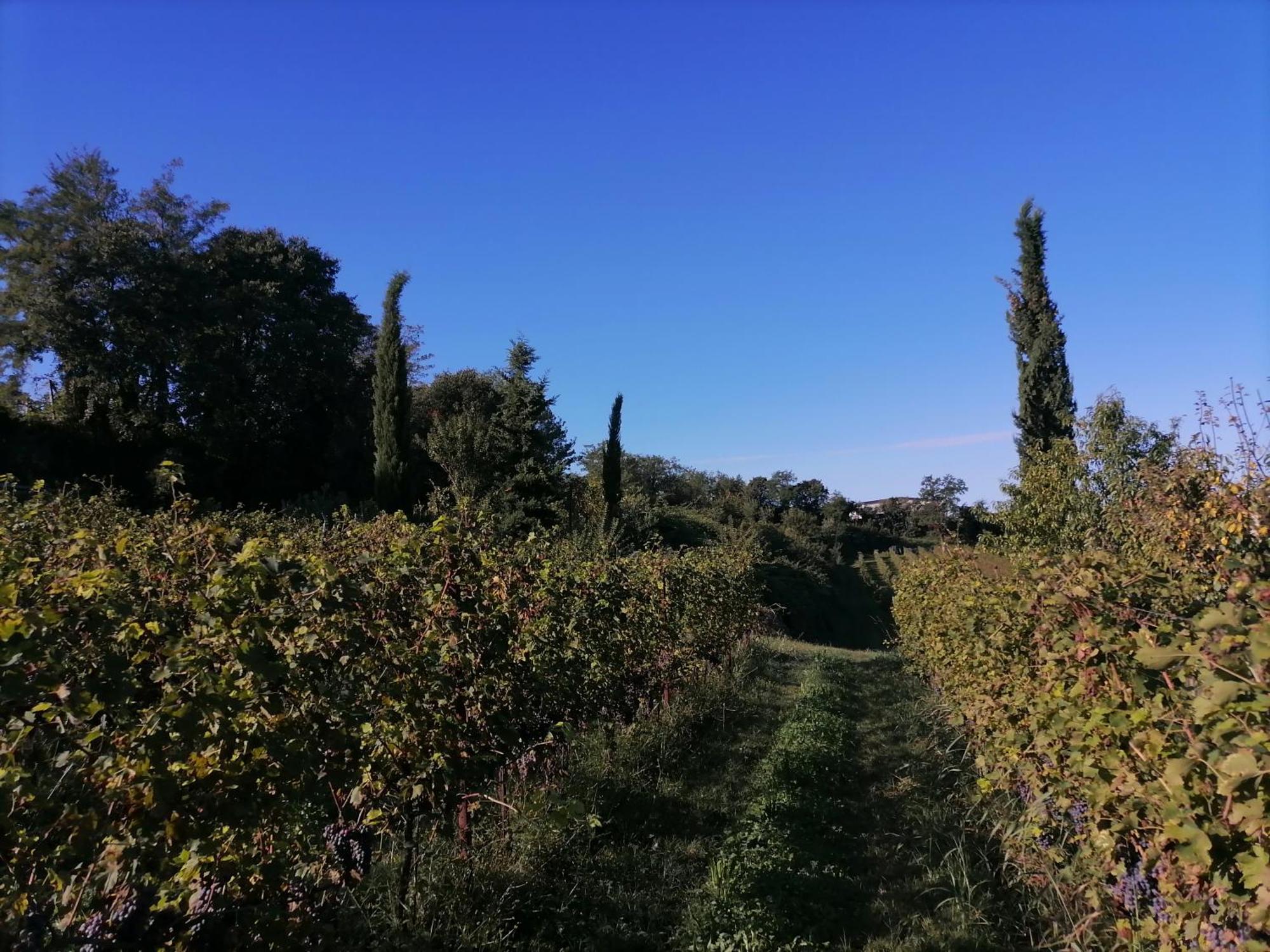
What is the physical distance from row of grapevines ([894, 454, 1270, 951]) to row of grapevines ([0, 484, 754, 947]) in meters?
2.38

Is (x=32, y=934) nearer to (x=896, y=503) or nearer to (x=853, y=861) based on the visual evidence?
(x=853, y=861)

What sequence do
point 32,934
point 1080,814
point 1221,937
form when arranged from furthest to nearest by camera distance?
point 1080,814
point 1221,937
point 32,934

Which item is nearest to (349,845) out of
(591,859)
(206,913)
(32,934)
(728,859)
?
(206,913)

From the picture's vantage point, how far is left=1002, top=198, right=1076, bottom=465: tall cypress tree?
17062 millimetres

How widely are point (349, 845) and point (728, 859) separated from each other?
2.28 m

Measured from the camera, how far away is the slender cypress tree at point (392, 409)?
1941 centimetres

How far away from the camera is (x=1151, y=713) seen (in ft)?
7.34

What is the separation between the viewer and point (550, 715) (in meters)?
4.59

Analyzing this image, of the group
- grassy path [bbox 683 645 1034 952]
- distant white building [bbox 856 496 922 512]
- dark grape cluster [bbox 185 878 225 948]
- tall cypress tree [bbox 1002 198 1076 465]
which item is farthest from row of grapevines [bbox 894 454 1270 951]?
distant white building [bbox 856 496 922 512]

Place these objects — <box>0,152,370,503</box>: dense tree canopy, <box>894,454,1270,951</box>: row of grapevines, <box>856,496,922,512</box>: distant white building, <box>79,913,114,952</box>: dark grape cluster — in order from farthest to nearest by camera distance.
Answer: <box>856,496,922,512</box>: distant white building → <box>0,152,370,503</box>: dense tree canopy → <box>894,454,1270,951</box>: row of grapevines → <box>79,913,114,952</box>: dark grape cluster

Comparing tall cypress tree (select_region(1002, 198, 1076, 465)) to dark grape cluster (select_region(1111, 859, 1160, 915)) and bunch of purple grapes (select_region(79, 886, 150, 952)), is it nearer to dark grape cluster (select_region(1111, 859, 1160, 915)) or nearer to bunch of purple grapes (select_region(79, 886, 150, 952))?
dark grape cluster (select_region(1111, 859, 1160, 915))

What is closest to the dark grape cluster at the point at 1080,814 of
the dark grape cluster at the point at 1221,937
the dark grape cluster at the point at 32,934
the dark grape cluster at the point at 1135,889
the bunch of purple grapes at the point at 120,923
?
the dark grape cluster at the point at 1135,889

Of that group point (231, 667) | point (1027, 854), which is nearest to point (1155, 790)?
point (1027, 854)

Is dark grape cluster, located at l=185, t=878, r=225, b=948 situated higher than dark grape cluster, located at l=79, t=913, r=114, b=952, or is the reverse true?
dark grape cluster, located at l=79, t=913, r=114, b=952
